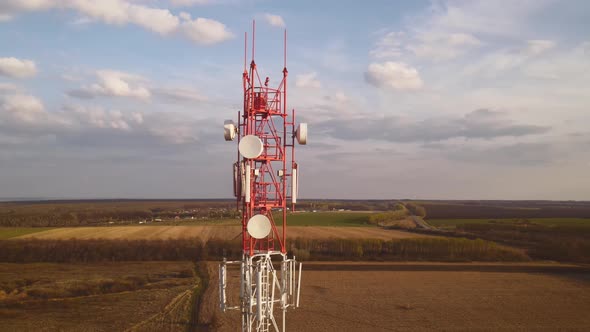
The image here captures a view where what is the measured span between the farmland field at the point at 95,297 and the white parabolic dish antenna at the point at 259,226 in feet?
42.2

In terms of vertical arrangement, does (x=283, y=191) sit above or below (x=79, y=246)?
above

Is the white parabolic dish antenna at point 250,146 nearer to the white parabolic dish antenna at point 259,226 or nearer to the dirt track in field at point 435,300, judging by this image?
the white parabolic dish antenna at point 259,226

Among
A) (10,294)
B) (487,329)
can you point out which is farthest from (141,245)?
(487,329)

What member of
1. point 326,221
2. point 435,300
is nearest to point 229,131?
point 435,300

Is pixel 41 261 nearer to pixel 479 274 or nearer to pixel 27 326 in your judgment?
pixel 27 326

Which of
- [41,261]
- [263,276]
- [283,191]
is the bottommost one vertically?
[41,261]

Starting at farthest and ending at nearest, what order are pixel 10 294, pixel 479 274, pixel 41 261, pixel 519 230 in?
pixel 519 230 < pixel 41 261 < pixel 479 274 < pixel 10 294

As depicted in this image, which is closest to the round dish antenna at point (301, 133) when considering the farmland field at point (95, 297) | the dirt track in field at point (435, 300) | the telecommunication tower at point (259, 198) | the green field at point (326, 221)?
the telecommunication tower at point (259, 198)

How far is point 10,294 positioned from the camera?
3122 centimetres

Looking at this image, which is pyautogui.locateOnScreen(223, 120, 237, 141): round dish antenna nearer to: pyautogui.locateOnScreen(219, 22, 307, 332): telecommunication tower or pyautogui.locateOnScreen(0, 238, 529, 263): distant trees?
pyautogui.locateOnScreen(219, 22, 307, 332): telecommunication tower

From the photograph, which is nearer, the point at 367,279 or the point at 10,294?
the point at 10,294

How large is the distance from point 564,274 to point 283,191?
3852cm

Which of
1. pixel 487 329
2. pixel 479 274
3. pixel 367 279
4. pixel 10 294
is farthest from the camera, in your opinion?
pixel 479 274

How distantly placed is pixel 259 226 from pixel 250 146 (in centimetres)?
237
